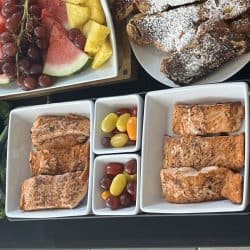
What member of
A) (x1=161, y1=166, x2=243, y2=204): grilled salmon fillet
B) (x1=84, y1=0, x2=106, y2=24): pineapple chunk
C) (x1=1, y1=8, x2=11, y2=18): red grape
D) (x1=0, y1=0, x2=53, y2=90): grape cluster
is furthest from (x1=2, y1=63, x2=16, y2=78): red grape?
(x1=161, y1=166, x2=243, y2=204): grilled salmon fillet

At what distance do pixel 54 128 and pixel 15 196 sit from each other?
19cm

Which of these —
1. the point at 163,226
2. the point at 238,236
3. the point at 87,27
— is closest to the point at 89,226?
the point at 163,226

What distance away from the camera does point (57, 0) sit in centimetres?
155

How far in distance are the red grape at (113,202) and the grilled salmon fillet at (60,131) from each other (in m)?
0.18

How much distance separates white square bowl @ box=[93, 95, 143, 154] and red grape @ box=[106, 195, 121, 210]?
0.33 ft

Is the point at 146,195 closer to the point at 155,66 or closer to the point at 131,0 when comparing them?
the point at 155,66

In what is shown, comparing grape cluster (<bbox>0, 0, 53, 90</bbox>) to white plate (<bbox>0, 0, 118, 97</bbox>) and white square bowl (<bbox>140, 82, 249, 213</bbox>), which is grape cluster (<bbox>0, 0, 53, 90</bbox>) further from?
white square bowl (<bbox>140, 82, 249, 213</bbox>)

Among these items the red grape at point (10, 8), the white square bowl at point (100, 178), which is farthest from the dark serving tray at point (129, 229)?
the red grape at point (10, 8)

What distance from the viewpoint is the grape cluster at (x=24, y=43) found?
1.50 meters

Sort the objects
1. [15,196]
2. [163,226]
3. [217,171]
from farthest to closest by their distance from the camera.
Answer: [15,196]
[163,226]
[217,171]

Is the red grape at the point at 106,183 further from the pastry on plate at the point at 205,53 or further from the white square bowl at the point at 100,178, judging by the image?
the pastry on plate at the point at 205,53

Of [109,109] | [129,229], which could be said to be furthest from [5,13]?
[129,229]

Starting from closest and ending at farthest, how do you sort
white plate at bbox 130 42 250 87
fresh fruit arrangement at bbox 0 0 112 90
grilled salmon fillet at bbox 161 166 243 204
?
grilled salmon fillet at bbox 161 166 243 204, white plate at bbox 130 42 250 87, fresh fruit arrangement at bbox 0 0 112 90

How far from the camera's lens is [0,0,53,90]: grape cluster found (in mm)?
1503
